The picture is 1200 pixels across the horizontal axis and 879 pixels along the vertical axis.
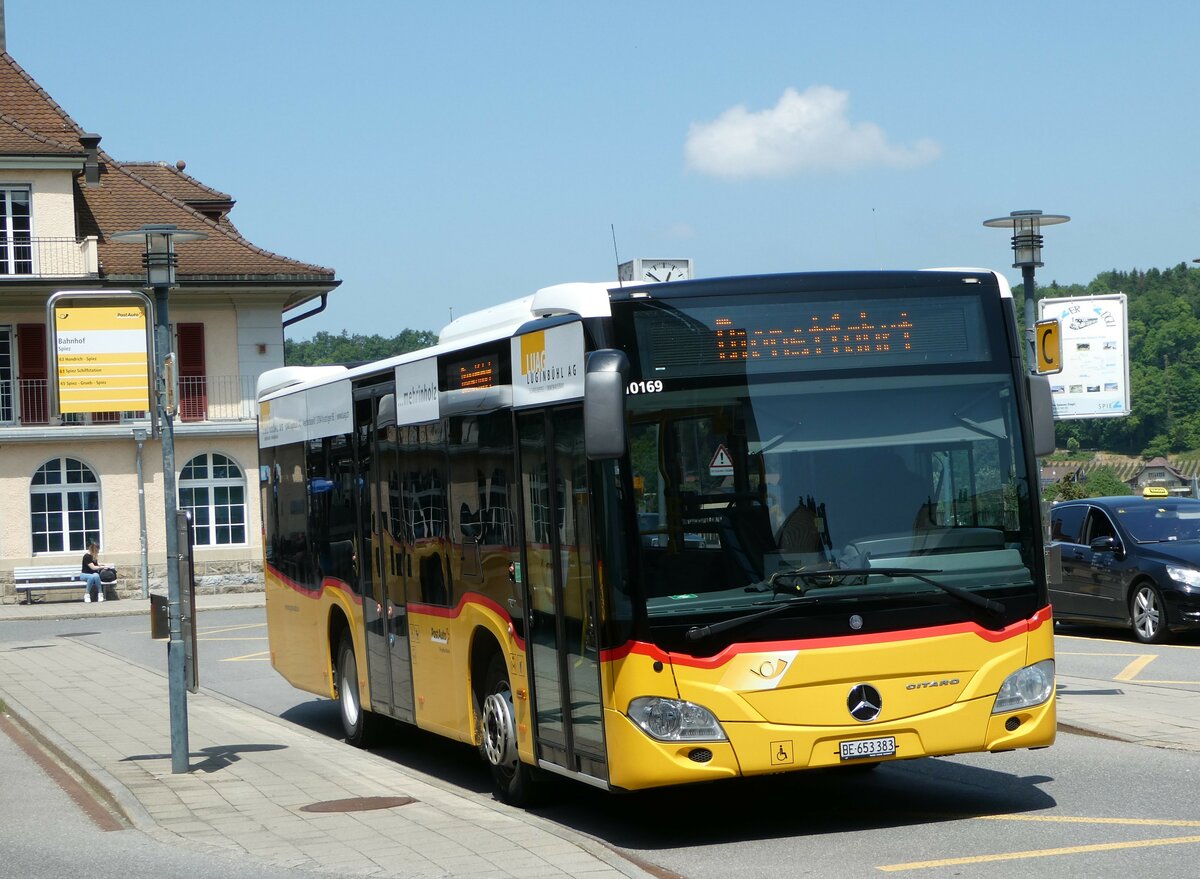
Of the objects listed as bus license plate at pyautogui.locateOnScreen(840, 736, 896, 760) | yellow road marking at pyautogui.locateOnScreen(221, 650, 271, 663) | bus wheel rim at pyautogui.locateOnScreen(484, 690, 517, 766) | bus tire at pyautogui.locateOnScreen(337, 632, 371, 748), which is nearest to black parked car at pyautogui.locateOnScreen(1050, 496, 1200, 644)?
bus tire at pyautogui.locateOnScreen(337, 632, 371, 748)

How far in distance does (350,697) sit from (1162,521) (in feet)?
36.1

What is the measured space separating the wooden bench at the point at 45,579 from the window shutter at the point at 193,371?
495 cm

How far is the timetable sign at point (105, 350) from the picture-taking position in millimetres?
13586

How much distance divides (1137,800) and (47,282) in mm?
36485

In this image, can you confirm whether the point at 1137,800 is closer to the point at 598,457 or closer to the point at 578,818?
the point at 578,818

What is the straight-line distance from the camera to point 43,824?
10.4 m

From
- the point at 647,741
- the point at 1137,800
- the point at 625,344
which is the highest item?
the point at 625,344

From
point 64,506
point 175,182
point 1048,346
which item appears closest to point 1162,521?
point 1048,346

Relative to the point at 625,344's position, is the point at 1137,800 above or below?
below

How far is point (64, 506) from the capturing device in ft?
139

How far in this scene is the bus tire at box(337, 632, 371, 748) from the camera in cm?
1426

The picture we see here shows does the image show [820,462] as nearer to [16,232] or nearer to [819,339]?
[819,339]

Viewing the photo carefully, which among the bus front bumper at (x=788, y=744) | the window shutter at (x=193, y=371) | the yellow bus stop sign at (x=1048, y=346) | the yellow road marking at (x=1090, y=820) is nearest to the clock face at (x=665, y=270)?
the bus front bumper at (x=788, y=744)

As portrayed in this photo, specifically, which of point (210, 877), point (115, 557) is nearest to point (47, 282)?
point (115, 557)
